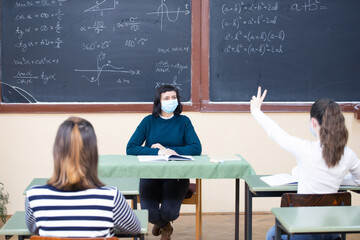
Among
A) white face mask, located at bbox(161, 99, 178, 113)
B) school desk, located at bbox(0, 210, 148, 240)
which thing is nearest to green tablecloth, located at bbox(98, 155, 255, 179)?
white face mask, located at bbox(161, 99, 178, 113)

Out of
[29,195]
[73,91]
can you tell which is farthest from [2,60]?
[29,195]

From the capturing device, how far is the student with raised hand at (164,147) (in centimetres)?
368

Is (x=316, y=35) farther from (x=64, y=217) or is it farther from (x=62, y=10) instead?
(x=64, y=217)

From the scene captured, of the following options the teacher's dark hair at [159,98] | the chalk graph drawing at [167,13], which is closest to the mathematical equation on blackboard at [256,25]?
the chalk graph drawing at [167,13]

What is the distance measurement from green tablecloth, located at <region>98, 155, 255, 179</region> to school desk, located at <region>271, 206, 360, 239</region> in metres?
1.13

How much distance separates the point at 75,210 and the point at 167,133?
2176 mm

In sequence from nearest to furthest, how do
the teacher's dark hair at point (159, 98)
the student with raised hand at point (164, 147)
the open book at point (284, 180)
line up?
the open book at point (284, 180), the student with raised hand at point (164, 147), the teacher's dark hair at point (159, 98)

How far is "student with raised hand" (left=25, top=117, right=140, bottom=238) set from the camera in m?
1.83

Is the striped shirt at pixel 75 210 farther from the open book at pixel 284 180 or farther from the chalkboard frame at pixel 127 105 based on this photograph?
the chalkboard frame at pixel 127 105

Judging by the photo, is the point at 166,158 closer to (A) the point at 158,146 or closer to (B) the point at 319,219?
(A) the point at 158,146

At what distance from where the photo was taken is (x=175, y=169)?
11.2ft

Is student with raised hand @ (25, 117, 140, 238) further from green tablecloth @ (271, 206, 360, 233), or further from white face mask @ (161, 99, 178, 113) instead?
white face mask @ (161, 99, 178, 113)

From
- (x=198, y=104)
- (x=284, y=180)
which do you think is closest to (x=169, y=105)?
(x=198, y=104)

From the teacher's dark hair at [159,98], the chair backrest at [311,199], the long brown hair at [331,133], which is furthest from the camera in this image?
the teacher's dark hair at [159,98]
